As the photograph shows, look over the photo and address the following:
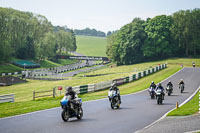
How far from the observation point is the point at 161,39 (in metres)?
104

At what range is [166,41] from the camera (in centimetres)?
10381

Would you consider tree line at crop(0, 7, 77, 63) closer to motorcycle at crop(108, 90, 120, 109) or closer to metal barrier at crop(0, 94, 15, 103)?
metal barrier at crop(0, 94, 15, 103)

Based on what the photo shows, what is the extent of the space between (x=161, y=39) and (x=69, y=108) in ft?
306

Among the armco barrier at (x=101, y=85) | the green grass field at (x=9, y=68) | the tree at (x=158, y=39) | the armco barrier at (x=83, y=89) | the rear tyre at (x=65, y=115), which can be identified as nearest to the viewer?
the rear tyre at (x=65, y=115)

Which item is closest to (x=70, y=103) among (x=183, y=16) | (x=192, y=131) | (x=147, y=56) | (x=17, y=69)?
(x=192, y=131)

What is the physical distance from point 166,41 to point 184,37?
290 inches

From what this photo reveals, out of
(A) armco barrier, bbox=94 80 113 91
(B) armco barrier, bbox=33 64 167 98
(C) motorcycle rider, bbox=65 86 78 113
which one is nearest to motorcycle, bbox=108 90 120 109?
(C) motorcycle rider, bbox=65 86 78 113

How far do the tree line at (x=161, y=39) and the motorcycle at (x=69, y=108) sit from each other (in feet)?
295

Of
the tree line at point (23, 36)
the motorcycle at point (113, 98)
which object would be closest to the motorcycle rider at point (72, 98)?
the motorcycle at point (113, 98)

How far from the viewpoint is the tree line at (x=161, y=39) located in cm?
10431

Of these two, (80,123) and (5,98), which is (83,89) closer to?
(5,98)

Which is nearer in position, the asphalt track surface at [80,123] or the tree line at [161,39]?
the asphalt track surface at [80,123]

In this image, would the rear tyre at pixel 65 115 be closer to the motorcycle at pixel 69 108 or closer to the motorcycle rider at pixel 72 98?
the motorcycle at pixel 69 108

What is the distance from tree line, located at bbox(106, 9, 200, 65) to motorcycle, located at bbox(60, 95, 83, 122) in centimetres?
8978
